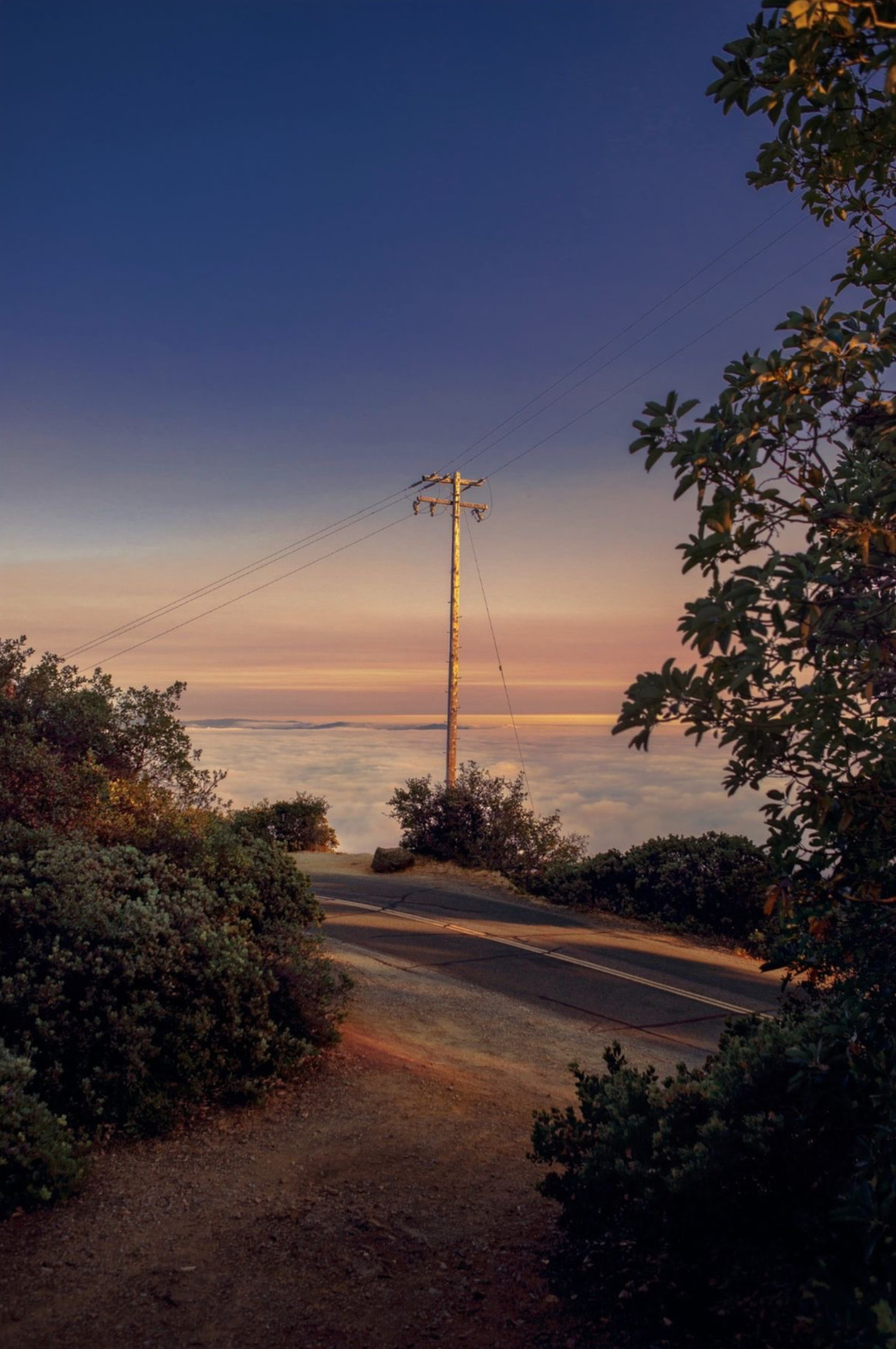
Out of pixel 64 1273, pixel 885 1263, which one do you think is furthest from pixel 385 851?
pixel 885 1263

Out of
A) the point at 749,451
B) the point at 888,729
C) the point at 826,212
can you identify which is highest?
the point at 826,212

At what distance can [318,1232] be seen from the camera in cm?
576

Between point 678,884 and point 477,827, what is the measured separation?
7.49 m

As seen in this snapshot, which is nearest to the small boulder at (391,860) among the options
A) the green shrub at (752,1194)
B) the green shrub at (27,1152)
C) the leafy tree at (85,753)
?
the leafy tree at (85,753)

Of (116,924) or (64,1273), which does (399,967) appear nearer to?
(116,924)

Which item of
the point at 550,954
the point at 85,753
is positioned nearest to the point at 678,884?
the point at 550,954

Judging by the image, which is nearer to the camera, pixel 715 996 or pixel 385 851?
pixel 715 996

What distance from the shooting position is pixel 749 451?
11.8ft

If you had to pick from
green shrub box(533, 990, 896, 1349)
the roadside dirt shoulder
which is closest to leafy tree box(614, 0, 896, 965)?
green shrub box(533, 990, 896, 1349)

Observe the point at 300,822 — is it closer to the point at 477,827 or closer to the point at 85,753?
the point at 477,827

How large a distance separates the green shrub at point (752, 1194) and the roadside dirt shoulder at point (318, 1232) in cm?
50

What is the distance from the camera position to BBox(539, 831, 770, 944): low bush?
16562 mm

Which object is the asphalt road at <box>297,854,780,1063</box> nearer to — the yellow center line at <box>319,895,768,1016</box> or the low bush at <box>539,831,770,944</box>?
the yellow center line at <box>319,895,768,1016</box>

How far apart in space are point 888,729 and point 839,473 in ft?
4.23
